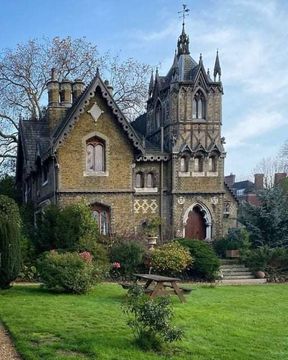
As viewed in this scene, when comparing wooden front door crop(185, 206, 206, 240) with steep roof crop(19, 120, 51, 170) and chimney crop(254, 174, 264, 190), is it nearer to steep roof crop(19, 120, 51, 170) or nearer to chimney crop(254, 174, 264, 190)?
steep roof crop(19, 120, 51, 170)

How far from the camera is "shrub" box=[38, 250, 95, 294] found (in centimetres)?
1811

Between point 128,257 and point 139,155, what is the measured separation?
7.97m

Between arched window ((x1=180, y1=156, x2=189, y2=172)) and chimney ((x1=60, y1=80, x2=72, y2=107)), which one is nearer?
arched window ((x1=180, y1=156, x2=189, y2=172))

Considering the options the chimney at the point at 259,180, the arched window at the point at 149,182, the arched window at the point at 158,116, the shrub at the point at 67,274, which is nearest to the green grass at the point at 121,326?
the shrub at the point at 67,274

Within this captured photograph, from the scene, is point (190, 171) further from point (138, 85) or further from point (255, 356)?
point (255, 356)

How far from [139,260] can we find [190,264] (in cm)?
246

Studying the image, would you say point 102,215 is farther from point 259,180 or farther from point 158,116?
point 259,180

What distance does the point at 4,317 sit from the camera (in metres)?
13.1

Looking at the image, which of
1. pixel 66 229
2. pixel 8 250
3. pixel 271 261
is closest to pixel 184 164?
pixel 271 261

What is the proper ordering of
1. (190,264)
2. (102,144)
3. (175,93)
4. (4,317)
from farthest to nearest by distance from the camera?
1. (175,93)
2. (102,144)
3. (190,264)
4. (4,317)

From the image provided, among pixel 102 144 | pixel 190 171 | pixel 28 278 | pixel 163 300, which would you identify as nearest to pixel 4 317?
pixel 163 300

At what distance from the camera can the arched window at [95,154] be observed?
30125mm

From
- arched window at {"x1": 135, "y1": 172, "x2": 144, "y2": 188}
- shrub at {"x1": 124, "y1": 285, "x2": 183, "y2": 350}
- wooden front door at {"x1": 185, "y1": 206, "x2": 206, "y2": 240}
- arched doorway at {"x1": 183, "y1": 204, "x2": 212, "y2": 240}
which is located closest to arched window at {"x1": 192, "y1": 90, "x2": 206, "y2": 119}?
arched window at {"x1": 135, "y1": 172, "x2": 144, "y2": 188}

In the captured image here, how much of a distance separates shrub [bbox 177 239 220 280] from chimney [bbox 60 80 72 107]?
12.8m
